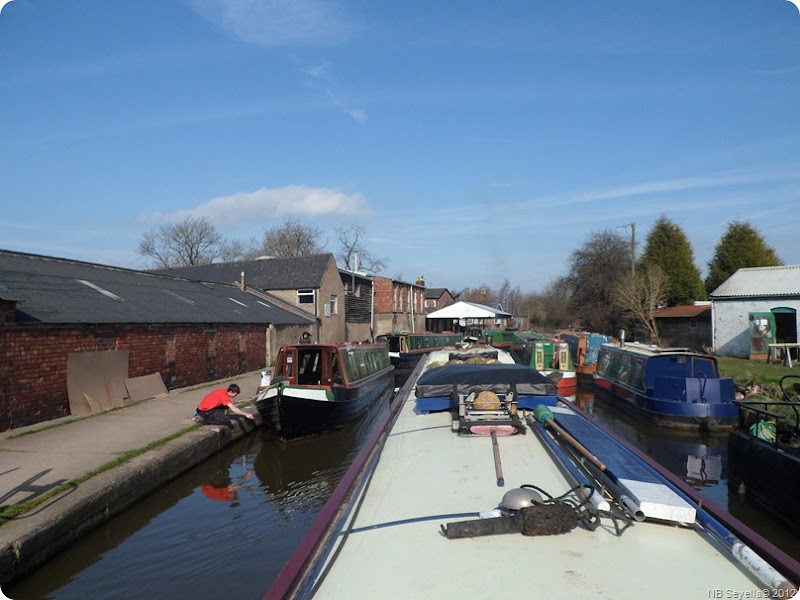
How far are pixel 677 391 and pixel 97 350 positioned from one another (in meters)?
12.5

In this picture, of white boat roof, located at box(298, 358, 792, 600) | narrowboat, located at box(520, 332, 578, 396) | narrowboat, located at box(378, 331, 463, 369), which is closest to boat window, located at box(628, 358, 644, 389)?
narrowboat, located at box(520, 332, 578, 396)

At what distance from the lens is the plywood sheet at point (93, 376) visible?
432 inches

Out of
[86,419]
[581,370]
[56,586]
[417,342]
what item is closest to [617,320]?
[417,342]

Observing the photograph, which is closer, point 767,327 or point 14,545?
point 14,545

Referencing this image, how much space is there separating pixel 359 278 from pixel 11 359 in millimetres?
25245

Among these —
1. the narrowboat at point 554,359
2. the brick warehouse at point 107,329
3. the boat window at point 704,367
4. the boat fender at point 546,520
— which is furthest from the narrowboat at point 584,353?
the boat fender at point 546,520

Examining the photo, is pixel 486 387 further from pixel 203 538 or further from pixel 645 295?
pixel 645 295

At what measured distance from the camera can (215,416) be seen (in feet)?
35.5

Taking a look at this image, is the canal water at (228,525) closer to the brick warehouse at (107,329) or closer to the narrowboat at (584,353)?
the brick warehouse at (107,329)

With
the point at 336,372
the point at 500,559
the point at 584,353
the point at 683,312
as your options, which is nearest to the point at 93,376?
the point at 336,372

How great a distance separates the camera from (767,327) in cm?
2098

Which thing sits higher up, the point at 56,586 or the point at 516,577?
the point at 516,577

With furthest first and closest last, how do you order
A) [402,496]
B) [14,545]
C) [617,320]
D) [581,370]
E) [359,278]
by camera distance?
1. [617,320]
2. [359,278]
3. [581,370]
4. [14,545]
5. [402,496]

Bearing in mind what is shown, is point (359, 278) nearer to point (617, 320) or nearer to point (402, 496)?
point (617, 320)
